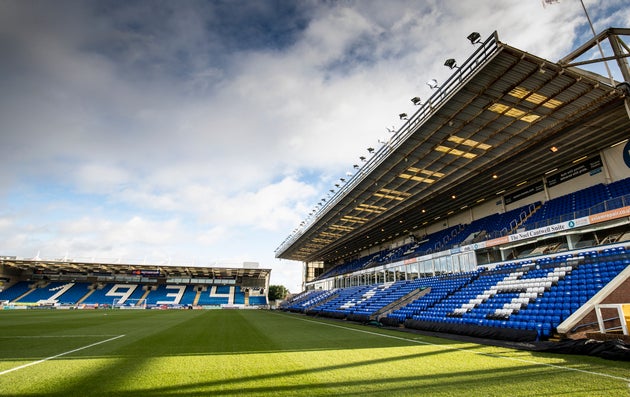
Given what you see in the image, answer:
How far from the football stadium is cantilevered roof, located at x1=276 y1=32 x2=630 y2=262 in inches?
3.4

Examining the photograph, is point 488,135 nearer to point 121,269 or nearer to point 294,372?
point 294,372

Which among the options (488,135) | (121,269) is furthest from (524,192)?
(121,269)

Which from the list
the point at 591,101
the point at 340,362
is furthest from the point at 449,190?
the point at 340,362

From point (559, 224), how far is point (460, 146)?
632cm

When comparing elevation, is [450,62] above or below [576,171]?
above

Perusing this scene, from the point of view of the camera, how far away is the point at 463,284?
17.6 meters

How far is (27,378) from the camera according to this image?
448 centimetres

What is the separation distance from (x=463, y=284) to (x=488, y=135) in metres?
8.75

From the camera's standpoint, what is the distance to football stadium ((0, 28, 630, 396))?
15.9 ft

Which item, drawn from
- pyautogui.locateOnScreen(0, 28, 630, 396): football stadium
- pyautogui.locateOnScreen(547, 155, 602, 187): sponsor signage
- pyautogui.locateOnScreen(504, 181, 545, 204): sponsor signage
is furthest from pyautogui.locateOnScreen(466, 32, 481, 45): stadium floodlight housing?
pyautogui.locateOnScreen(504, 181, 545, 204): sponsor signage

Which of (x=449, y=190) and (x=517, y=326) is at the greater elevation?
(x=449, y=190)

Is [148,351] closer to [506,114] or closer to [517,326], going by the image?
[517,326]

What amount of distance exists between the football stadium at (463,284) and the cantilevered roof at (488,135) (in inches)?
3.4

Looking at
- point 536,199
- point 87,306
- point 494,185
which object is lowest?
point 87,306
